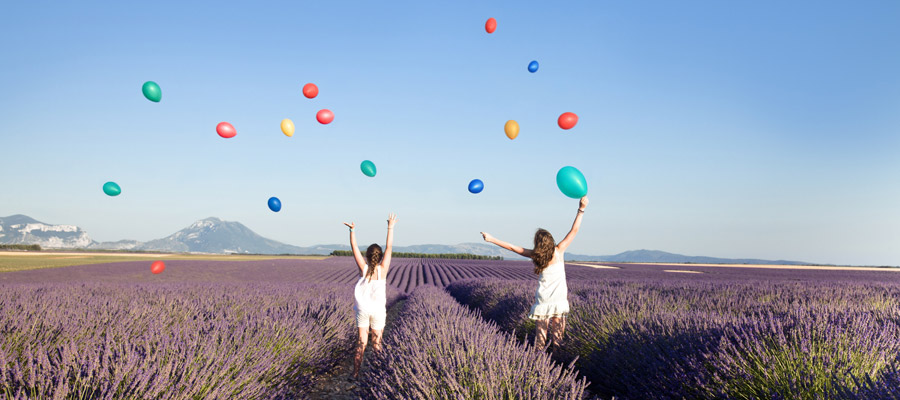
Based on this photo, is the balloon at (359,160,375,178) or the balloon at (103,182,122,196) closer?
the balloon at (359,160,375,178)

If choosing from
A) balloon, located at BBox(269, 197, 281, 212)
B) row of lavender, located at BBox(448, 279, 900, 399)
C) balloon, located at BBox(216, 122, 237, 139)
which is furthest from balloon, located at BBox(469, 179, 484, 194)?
balloon, located at BBox(216, 122, 237, 139)

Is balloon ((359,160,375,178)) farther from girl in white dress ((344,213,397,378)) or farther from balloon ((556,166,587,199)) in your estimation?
balloon ((556,166,587,199))

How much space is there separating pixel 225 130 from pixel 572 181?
20.8ft

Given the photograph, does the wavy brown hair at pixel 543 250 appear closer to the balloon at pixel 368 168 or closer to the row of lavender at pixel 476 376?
the row of lavender at pixel 476 376

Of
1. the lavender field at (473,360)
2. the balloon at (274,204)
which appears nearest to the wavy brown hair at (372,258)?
the lavender field at (473,360)

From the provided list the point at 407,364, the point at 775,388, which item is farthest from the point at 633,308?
the point at 407,364

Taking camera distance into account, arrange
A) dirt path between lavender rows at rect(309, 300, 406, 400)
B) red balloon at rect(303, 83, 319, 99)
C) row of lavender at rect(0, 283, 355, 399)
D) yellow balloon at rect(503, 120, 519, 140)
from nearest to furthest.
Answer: row of lavender at rect(0, 283, 355, 399)
dirt path between lavender rows at rect(309, 300, 406, 400)
yellow balloon at rect(503, 120, 519, 140)
red balloon at rect(303, 83, 319, 99)

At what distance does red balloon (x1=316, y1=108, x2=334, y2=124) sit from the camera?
305 inches

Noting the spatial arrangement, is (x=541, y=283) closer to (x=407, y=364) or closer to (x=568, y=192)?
(x=568, y=192)

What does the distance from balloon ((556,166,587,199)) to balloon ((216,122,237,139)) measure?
6115mm

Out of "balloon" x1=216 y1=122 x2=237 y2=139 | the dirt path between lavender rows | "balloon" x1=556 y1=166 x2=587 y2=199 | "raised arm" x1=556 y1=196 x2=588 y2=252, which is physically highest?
"balloon" x1=216 y1=122 x2=237 y2=139

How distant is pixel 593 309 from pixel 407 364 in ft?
10.8

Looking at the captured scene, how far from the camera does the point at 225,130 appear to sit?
25.4 ft

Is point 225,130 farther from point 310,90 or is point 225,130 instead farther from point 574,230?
point 574,230
